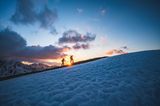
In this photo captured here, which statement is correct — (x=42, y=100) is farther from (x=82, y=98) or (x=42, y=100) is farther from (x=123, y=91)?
(x=123, y=91)

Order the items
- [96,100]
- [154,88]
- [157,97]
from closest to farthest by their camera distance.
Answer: [157,97]
[96,100]
[154,88]

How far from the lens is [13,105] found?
26.9 ft

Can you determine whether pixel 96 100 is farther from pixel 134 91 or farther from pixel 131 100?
pixel 134 91

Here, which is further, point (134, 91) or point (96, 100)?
point (134, 91)

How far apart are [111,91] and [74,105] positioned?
2.83 metres

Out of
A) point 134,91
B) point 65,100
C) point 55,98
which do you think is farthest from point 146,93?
point 55,98

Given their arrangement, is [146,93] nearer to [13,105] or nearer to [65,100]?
[65,100]

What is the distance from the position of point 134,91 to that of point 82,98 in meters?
3.35

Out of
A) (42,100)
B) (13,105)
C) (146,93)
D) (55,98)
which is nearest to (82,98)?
(55,98)

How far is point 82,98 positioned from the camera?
7938 millimetres

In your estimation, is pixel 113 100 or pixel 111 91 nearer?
pixel 113 100

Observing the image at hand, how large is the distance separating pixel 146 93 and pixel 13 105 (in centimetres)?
832

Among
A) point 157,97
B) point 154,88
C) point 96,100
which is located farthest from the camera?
point 154,88

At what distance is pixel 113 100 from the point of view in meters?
7.15
